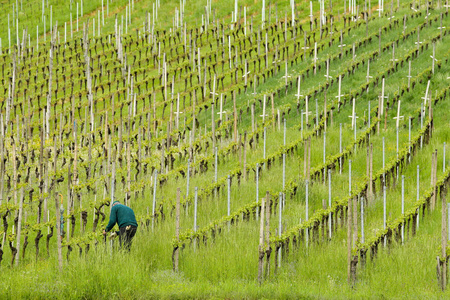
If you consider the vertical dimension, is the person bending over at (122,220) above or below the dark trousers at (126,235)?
above

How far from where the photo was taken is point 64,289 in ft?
39.1

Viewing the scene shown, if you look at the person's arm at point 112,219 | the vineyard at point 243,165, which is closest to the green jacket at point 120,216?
the person's arm at point 112,219

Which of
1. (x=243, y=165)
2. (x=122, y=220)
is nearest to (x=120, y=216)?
(x=122, y=220)

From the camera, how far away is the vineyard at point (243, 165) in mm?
12469

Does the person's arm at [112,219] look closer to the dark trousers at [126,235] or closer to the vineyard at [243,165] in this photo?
the dark trousers at [126,235]

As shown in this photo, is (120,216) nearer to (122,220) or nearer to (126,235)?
(122,220)

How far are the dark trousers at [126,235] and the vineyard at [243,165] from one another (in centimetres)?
25

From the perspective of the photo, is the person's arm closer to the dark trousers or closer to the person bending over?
the person bending over

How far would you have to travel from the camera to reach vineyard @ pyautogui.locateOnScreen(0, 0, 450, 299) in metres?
12.5

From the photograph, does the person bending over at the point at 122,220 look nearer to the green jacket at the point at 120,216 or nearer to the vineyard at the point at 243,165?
the green jacket at the point at 120,216

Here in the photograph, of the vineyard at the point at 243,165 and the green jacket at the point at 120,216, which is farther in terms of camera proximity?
the green jacket at the point at 120,216

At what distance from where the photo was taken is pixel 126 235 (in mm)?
13414

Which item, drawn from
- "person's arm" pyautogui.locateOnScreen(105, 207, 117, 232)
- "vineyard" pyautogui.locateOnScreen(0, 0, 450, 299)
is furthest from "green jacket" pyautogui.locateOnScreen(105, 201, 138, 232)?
"vineyard" pyautogui.locateOnScreen(0, 0, 450, 299)

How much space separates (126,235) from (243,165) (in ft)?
19.2
